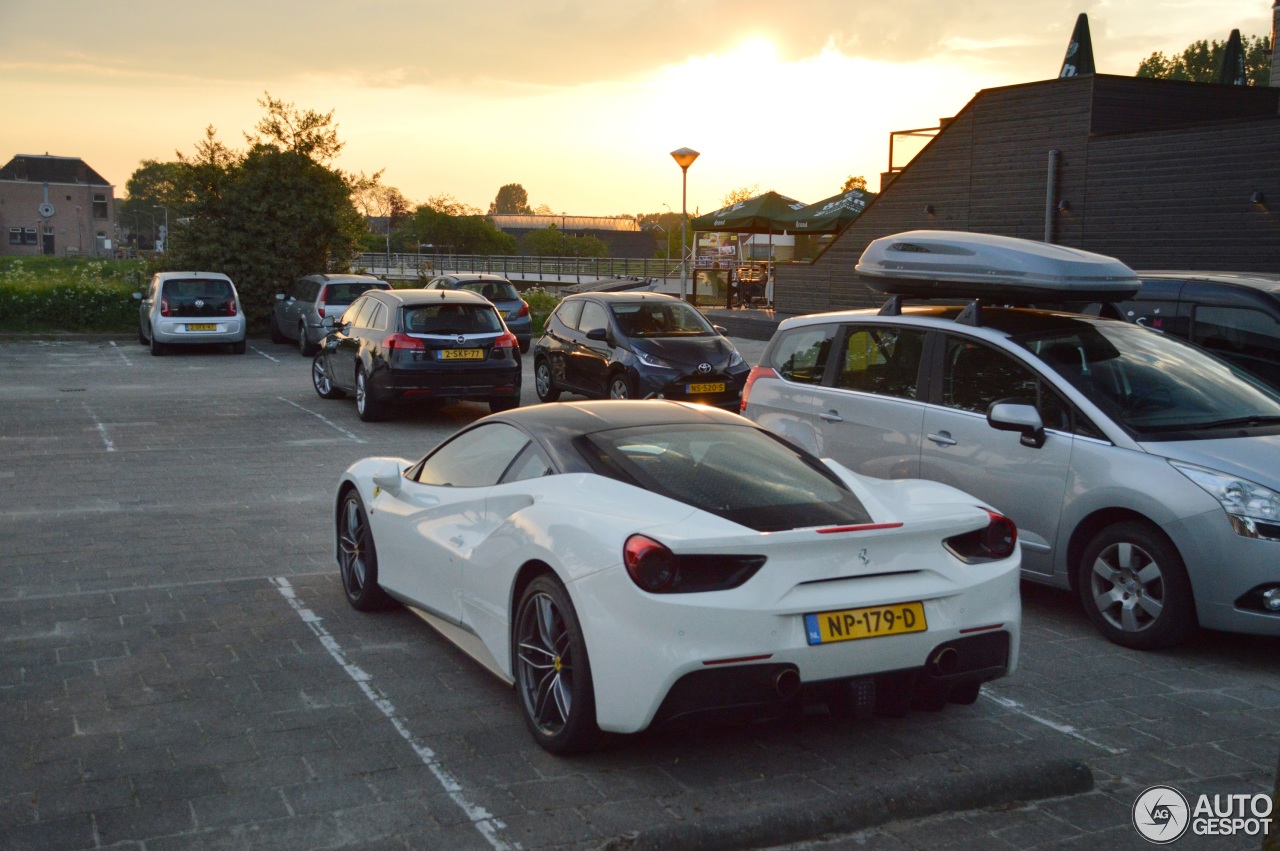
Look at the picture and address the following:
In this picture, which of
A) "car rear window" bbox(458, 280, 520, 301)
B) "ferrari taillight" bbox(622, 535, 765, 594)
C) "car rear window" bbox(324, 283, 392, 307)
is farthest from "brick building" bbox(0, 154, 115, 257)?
"ferrari taillight" bbox(622, 535, 765, 594)

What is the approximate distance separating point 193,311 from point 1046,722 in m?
23.3

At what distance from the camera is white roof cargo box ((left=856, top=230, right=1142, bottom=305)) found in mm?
7059

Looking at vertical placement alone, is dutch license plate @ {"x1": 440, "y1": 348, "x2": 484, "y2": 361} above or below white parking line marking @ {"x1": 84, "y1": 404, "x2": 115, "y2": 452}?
above

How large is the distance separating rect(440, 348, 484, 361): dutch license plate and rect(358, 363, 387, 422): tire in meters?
1.11

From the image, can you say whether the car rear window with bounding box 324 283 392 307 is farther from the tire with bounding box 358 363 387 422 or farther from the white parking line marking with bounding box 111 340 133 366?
the tire with bounding box 358 363 387 422

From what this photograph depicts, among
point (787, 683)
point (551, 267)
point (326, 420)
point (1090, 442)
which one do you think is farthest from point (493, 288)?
point (551, 267)

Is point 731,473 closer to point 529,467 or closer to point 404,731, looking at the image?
point 529,467

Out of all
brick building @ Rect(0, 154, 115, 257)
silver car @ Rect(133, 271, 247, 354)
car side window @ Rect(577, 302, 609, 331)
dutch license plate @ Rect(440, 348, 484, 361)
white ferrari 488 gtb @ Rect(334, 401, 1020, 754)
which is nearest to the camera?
white ferrari 488 gtb @ Rect(334, 401, 1020, 754)

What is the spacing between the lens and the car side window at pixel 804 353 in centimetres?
839

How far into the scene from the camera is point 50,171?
12344 cm

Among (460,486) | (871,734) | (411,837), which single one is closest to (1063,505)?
(871,734)

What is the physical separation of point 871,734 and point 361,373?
11.6 m

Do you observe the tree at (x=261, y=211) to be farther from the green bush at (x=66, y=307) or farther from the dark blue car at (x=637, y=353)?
the dark blue car at (x=637, y=353)

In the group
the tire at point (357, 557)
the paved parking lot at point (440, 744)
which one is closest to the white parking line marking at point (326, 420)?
the paved parking lot at point (440, 744)
